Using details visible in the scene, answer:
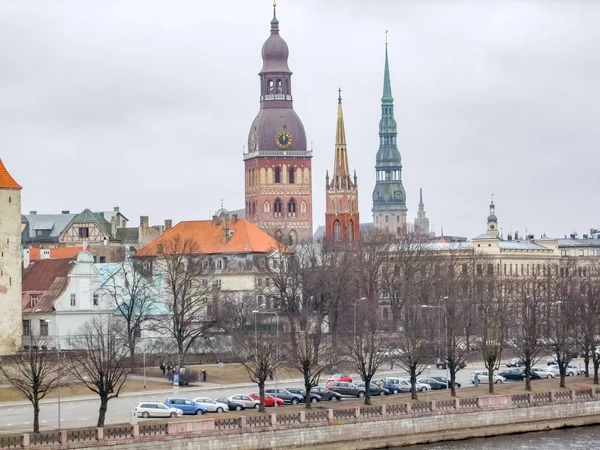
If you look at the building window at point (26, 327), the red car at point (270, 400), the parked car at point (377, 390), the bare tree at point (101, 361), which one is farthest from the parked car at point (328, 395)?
the building window at point (26, 327)

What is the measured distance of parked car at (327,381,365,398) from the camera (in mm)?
109875

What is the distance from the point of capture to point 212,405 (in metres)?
99.2

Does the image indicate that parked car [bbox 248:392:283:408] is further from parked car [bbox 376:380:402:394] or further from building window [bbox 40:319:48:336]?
building window [bbox 40:319:48:336]

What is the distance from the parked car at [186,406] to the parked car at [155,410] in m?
0.52

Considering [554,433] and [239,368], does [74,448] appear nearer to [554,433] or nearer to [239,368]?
[554,433]

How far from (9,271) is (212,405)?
3191cm

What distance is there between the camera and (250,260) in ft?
547

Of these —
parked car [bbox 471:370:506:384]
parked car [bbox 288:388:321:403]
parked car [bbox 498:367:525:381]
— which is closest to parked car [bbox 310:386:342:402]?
parked car [bbox 288:388:321:403]

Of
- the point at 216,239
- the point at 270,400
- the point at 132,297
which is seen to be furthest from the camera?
the point at 216,239

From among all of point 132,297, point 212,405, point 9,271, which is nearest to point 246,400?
point 212,405

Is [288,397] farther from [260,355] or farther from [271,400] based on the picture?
[260,355]

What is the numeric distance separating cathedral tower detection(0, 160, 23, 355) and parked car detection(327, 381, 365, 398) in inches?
1045

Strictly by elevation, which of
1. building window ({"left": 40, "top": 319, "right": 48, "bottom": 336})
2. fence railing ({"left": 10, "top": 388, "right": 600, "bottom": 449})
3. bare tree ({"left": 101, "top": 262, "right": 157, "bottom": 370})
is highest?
bare tree ({"left": 101, "top": 262, "right": 157, "bottom": 370})

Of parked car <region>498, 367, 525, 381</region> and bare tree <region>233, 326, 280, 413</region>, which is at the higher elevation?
bare tree <region>233, 326, 280, 413</region>
